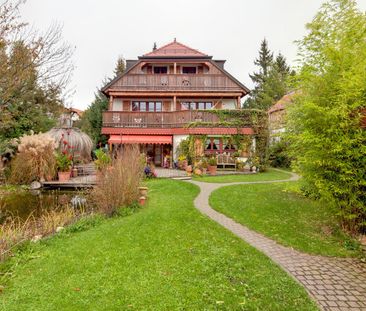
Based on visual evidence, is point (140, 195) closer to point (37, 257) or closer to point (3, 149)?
point (37, 257)

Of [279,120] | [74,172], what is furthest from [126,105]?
[279,120]

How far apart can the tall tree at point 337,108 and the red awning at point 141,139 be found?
15.1 meters

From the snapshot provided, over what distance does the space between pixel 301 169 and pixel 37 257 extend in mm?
7605

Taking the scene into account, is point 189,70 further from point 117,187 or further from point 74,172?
point 117,187

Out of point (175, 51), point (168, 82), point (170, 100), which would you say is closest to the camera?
point (168, 82)

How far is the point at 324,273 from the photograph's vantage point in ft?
15.7

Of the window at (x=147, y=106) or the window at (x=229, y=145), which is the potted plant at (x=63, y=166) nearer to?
the window at (x=147, y=106)

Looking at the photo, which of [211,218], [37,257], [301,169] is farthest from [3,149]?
[301,169]

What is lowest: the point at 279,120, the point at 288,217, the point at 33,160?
the point at 288,217

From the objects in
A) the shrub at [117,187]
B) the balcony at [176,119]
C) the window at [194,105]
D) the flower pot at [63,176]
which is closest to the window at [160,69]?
the window at [194,105]

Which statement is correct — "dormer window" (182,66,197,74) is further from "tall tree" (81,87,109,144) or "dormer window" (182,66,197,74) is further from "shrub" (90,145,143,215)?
"shrub" (90,145,143,215)

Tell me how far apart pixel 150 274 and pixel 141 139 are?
17.5 meters

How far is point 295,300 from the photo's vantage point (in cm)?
384

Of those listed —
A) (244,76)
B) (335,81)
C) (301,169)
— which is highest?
Result: (244,76)
